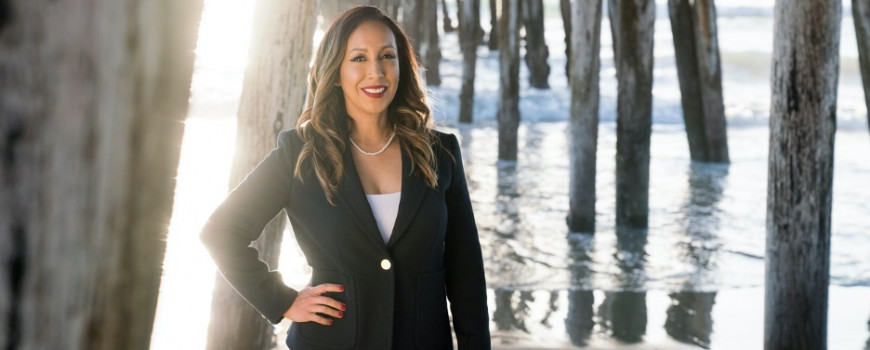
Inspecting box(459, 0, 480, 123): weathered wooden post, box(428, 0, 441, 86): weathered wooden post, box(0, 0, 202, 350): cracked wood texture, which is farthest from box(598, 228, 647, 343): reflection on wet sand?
box(428, 0, 441, 86): weathered wooden post

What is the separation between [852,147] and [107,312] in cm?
1175

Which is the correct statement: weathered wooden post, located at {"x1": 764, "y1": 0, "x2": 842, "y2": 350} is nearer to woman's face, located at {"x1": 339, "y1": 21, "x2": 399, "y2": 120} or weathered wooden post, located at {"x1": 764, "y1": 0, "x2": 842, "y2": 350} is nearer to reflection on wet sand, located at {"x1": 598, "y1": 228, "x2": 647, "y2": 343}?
reflection on wet sand, located at {"x1": 598, "y1": 228, "x2": 647, "y2": 343}

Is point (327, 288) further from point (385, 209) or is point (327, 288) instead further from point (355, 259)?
point (385, 209)

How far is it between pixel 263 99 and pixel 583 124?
3397 millimetres

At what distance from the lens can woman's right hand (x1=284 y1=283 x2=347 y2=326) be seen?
175 centimetres

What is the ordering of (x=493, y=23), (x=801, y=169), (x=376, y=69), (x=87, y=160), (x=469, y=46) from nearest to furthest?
(x=87, y=160)
(x=376, y=69)
(x=801, y=169)
(x=469, y=46)
(x=493, y=23)

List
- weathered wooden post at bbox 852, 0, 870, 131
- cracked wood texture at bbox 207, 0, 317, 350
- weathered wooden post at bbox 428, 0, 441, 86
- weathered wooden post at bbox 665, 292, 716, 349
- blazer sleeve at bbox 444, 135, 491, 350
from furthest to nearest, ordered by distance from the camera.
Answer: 1. weathered wooden post at bbox 428, 0, 441, 86
2. weathered wooden post at bbox 852, 0, 870, 131
3. weathered wooden post at bbox 665, 292, 716, 349
4. cracked wood texture at bbox 207, 0, 317, 350
5. blazer sleeve at bbox 444, 135, 491, 350

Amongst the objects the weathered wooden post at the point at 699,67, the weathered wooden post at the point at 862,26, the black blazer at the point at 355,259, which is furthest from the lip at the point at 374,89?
the weathered wooden post at the point at 699,67

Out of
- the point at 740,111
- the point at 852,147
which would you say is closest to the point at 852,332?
the point at 852,147

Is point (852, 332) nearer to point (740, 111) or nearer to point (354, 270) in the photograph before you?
point (354, 270)

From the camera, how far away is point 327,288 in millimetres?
1755

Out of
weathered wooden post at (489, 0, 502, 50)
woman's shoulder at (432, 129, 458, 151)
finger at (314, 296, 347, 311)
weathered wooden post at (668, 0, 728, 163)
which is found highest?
weathered wooden post at (489, 0, 502, 50)

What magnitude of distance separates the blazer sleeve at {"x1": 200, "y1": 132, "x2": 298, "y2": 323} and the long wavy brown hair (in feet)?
0.13

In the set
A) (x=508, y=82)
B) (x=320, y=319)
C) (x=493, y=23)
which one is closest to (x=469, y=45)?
(x=508, y=82)
